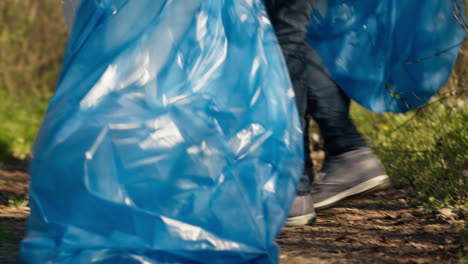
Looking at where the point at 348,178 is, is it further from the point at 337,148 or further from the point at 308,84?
the point at 308,84

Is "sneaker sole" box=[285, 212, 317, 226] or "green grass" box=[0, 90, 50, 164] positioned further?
"green grass" box=[0, 90, 50, 164]

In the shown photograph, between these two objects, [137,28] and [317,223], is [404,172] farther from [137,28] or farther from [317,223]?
[137,28]

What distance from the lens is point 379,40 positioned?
2.20m

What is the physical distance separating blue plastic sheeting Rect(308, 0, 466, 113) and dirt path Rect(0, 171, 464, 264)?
0.39m

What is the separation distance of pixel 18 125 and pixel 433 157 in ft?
10.4

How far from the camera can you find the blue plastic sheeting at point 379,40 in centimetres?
217

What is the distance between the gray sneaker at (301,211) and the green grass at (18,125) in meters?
2.34

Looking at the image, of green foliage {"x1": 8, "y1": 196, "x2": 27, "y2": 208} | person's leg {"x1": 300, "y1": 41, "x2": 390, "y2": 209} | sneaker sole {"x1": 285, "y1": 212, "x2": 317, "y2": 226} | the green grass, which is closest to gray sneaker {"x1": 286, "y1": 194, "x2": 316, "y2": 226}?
sneaker sole {"x1": 285, "y1": 212, "x2": 317, "y2": 226}

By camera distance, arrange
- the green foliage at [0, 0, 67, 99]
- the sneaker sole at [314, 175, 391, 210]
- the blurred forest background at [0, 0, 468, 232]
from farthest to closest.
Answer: the green foliage at [0, 0, 67, 99] < the blurred forest background at [0, 0, 468, 232] < the sneaker sole at [314, 175, 391, 210]

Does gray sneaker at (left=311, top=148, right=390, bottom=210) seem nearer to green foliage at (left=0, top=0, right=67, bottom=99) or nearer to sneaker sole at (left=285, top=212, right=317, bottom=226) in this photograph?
sneaker sole at (left=285, top=212, right=317, bottom=226)

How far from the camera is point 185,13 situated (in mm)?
1581

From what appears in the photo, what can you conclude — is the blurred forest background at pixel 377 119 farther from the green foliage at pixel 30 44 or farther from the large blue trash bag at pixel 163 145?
the large blue trash bag at pixel 163 145

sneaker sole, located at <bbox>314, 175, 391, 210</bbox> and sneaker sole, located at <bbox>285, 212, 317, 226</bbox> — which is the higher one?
sneaker sole, located at <bbox>314, 175, 391, 210</bbox>

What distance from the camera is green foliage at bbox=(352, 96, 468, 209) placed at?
2158 millimetres
